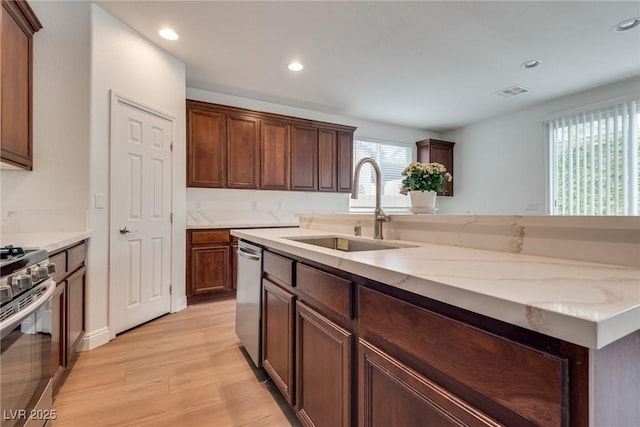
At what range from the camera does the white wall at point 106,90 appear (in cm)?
240

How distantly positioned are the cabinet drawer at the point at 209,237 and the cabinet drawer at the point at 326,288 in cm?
245

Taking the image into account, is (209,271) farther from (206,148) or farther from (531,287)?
(531,287)

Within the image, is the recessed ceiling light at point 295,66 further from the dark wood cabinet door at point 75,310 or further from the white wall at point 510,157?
the white wall at point 510,157

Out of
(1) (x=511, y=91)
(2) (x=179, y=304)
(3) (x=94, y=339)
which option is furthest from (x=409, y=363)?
(1) (x=511, y=91)

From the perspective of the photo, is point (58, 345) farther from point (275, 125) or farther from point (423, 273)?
point (275, 125)

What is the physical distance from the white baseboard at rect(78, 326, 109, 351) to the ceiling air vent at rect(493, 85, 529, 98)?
5232 mm

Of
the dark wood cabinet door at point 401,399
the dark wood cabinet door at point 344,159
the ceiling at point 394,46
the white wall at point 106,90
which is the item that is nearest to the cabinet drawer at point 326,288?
the dark wood cabinet door at point 401,399

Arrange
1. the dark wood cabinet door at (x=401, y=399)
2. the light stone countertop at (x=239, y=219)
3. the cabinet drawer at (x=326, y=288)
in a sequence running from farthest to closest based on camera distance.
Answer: the light stone countertop at (x=239, y=219) < the cabinet drawer at (x=326, y=288) < the dark wood cabinet door at (x=401, y=399)

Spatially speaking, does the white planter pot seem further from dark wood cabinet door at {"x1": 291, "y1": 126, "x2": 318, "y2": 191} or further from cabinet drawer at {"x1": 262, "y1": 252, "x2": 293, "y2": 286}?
dark wood cabinet door at {"x1": 291, "y1": 126, "x2": 318, "y2": 191}

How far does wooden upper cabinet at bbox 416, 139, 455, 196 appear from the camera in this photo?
575 centimetres

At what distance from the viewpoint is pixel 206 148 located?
12.1 ft

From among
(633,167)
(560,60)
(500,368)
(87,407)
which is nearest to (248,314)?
(87,407)

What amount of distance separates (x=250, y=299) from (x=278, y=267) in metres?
0.55

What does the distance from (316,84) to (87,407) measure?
3.76 metres
